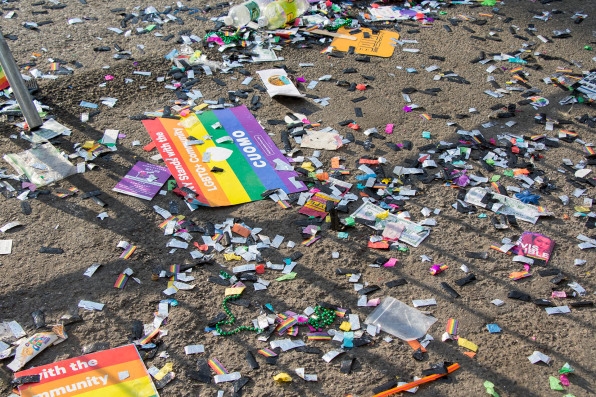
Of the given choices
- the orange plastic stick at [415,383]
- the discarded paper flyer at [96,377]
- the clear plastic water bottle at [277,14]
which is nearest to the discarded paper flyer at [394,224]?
the orange plastic stick at [415,383]

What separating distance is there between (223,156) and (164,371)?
190 cm

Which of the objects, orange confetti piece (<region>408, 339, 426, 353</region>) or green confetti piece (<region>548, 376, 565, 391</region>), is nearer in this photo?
green confetti piece (<region>548, 376, 565, 391</region>)

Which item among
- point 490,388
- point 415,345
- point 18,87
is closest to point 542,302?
point 490,388

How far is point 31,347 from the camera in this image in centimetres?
304

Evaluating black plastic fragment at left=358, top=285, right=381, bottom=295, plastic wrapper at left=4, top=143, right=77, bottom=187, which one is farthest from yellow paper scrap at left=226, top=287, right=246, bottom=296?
plastic wrapper at left=4, top=143, right=77, bottom=187

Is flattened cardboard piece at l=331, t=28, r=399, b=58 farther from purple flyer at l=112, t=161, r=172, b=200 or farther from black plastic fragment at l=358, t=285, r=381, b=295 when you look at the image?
black plastic fragment at l=358, t=285, r=381, b=295

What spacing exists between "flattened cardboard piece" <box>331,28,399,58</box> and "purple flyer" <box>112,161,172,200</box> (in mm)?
2577

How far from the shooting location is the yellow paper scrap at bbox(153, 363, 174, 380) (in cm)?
298

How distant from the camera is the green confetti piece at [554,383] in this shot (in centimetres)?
303

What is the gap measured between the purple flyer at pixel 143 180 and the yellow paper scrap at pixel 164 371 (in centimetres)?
135

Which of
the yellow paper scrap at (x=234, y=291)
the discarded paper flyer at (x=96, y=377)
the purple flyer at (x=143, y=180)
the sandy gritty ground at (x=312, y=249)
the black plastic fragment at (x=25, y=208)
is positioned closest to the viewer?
the discarded paper flyer at (x=96, y=377)

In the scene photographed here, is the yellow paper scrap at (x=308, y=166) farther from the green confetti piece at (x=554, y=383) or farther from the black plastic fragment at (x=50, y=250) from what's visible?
the green confetti piece at (x=554, y=383)

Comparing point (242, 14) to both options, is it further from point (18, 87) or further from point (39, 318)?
point (39, 318)

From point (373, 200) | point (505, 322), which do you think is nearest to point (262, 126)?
point (373, 200)
